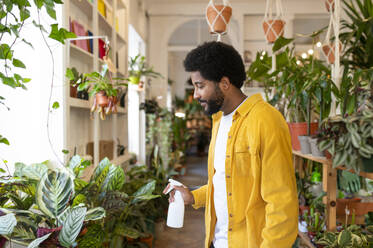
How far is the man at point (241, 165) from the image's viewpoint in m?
1.11

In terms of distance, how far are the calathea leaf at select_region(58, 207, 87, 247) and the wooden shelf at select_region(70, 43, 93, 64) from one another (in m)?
1.49

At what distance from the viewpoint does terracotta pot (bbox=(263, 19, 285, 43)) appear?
9.39 ft

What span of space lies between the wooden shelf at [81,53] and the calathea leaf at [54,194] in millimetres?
1223

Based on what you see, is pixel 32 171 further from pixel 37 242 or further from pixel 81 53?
pixel 81 53

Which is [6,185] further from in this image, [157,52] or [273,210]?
[157,52]

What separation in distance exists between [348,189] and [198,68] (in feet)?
5.95

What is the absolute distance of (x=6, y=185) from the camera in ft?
5.39

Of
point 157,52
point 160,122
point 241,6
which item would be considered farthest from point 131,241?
point 241,6

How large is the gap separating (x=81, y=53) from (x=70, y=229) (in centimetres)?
178

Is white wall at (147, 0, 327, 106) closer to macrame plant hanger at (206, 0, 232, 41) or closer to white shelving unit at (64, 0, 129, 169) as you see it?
white shelving unit at (64, 0, 129, 169)

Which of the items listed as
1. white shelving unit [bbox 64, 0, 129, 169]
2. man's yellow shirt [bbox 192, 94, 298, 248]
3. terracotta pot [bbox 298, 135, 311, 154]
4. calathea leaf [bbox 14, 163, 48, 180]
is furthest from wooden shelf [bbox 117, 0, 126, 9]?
man's yellow shirt [bbox 192, 94, 298, 248]

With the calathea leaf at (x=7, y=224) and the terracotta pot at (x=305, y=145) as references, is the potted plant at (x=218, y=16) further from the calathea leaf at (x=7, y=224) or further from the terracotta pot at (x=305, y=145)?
the calathea leaf at (x=7, y=224)

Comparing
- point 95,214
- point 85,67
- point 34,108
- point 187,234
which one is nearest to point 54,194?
point 95,214

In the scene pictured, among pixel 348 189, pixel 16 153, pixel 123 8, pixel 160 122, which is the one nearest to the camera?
pixel 16 153
